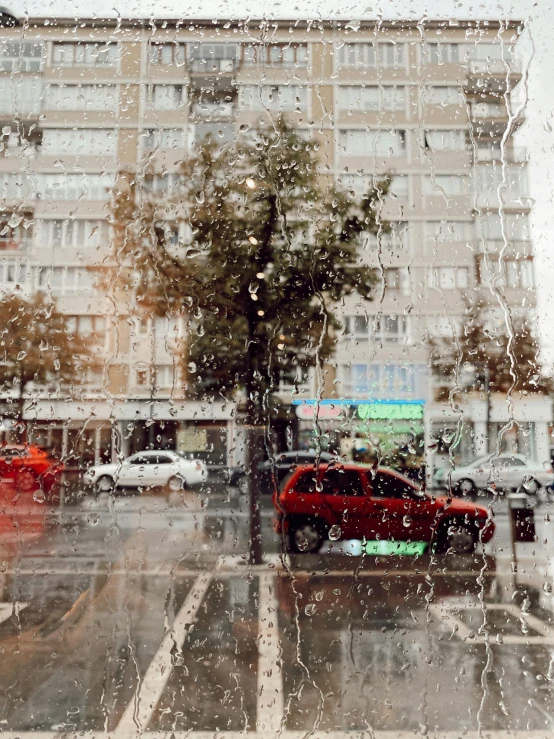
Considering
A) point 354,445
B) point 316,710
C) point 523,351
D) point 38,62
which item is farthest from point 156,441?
point 38,62

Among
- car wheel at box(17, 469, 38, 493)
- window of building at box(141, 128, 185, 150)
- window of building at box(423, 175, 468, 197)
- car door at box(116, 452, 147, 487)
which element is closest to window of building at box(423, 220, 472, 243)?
window of building at box(423, 175, 468, 197)

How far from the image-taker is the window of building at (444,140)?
2.22 m

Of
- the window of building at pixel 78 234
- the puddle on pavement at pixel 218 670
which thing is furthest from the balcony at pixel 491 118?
the puddle on pavement at pixel 218 670

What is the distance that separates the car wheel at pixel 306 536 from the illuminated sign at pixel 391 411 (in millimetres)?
469

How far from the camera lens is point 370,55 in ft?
7.44

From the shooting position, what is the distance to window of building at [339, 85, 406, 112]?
2248 millimetres

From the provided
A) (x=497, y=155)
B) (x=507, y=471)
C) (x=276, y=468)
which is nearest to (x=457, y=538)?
(x=507, y=471)

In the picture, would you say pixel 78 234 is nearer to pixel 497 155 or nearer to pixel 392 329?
pixel 392 329

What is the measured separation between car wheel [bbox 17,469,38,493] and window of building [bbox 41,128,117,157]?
1.33m

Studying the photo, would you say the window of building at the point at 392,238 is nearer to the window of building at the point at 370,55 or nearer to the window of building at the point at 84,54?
the window of building at the point at 370,55

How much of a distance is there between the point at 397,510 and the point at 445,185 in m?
1.36

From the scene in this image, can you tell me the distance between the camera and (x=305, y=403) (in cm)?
205

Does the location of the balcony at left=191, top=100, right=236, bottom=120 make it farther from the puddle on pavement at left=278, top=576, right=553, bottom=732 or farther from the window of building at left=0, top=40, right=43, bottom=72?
the puddle on pavement at left=278, top=576, right=553, bottom=732

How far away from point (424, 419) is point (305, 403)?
1.59 ft
